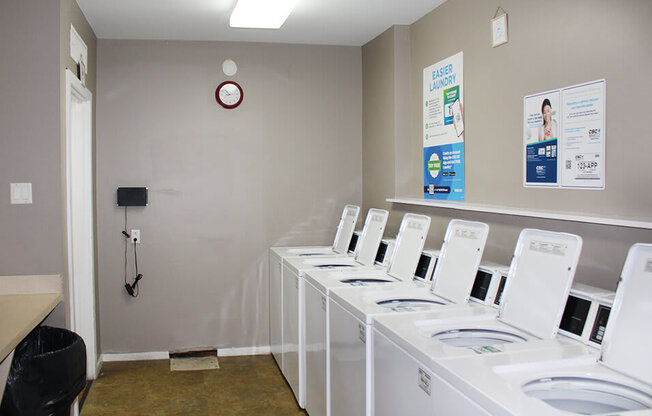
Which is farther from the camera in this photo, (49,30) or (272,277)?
Result: (272,277)

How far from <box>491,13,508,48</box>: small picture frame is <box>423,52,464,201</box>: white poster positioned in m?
0.38

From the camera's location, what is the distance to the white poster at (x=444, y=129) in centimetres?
350

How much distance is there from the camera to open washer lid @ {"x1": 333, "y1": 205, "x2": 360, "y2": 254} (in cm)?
448

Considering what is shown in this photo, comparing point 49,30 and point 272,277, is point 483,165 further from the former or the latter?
point 49,30

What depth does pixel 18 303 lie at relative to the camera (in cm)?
288

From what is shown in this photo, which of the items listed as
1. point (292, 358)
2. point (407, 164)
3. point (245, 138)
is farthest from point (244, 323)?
point (407, 164)

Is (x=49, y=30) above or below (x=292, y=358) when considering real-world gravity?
above

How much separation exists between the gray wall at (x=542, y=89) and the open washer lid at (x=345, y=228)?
523 millimetres

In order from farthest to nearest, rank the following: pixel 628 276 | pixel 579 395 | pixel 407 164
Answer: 1. pixel 407 164
2. pixel 628 276
3. pixel 579 395

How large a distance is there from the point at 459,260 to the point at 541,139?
685 millimetres

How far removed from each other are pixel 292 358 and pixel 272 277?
94cm

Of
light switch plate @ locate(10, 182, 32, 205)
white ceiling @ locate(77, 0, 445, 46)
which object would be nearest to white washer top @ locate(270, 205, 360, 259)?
white ceiling @ locate(77, 0, 445, 46)

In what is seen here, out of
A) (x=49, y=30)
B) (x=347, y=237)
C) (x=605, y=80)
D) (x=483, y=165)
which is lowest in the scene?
(x=347, y=237)

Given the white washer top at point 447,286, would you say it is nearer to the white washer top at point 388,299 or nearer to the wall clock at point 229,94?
the white washer top at point 388,299
